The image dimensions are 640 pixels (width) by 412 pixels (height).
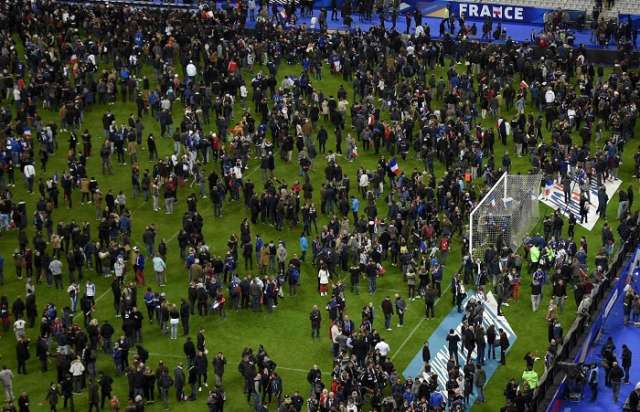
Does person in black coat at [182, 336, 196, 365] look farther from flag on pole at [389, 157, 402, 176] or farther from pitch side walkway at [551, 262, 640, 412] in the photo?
flag on pole at [389, 157, 402, 176]

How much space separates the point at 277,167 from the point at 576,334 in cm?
1825

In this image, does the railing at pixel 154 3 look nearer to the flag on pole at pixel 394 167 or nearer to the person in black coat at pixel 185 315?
the flag on pole at pixel 394 167

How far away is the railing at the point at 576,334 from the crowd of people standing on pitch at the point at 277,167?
2.08ft

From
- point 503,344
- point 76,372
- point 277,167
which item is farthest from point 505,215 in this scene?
point 76,372

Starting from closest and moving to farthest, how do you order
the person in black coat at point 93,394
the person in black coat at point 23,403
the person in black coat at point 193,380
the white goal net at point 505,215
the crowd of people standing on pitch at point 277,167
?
the person in black coat at point 23,403 < the person in black coat at point 93,394 < the person in black coat at point 193,380 < the crowd of people standing on pitch at point 277,167 < the white goal net at point 505,215

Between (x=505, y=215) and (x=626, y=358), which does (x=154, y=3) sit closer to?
(x=505, y=215)

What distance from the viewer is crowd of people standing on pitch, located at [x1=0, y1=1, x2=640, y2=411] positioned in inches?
2159

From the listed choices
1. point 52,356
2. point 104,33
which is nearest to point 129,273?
point 52,356

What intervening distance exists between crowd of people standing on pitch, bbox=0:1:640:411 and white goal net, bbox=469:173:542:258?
921 mm

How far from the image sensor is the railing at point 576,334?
52.4 metres

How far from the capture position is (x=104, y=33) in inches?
3159

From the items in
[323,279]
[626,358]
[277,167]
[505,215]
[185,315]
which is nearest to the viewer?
[626,358]

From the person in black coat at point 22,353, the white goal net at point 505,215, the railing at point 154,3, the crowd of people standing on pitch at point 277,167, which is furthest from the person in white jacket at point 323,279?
the railing at point 154,3

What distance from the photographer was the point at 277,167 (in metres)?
69.8
